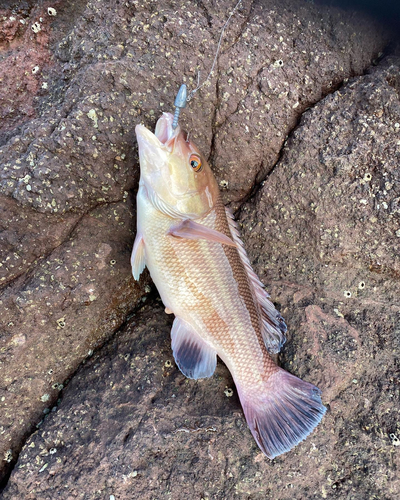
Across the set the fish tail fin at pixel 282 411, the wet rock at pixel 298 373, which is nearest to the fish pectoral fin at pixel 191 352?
the wet rock at pixel 298 373

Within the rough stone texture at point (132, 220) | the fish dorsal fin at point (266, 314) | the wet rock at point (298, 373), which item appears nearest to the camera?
the wet rock at point (298, 373)

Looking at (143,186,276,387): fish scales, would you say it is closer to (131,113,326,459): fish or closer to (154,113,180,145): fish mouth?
(131,113,326,459): fish

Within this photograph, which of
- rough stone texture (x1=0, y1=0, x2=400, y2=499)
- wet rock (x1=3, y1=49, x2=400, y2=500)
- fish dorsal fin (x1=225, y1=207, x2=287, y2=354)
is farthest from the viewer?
fish dorsal fin (x1=225, y1=207, x2=287, y2=354)

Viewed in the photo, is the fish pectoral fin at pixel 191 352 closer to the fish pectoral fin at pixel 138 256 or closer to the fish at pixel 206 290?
the fish at pixel 206 290

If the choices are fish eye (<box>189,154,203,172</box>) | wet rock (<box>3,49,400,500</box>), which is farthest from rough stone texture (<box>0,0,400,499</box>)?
fish eye (<box>189,154,203,172</box>)

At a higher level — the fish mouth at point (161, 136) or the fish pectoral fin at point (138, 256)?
the fish mouth at point (161, 136)

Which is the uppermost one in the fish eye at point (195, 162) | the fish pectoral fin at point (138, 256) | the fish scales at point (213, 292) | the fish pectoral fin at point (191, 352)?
the fish eye at point (195, 162)

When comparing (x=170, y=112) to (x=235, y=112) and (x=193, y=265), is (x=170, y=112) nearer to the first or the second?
(x=235, y=112)
